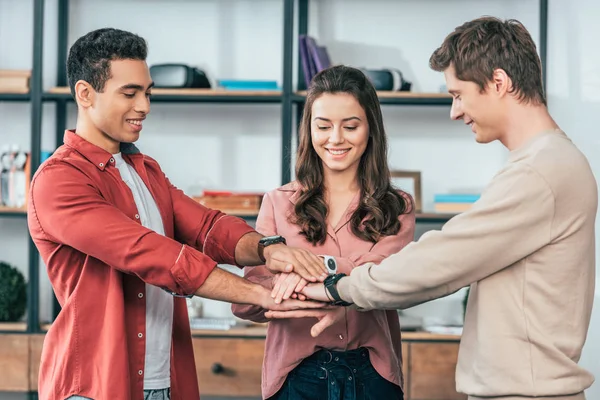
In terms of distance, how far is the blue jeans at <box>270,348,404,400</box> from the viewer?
82.2 inches

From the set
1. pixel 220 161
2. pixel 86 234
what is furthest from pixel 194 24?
pixel 86 234

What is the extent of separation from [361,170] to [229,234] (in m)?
0.40

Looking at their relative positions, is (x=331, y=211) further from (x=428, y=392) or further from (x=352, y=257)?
(x=428, y=392)

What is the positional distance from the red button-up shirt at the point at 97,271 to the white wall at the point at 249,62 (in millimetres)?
2494

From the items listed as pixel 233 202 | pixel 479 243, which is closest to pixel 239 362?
A: pixel 233 202

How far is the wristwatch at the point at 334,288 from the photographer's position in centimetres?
214

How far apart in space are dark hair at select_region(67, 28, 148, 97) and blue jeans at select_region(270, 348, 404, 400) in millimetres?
861

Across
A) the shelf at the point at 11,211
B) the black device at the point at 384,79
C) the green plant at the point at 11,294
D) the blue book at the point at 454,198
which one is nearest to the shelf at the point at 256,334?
the blue book at the point at 454,198

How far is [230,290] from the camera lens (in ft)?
6.81

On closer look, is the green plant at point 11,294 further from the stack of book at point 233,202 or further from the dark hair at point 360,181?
the dark hair at point 360,181

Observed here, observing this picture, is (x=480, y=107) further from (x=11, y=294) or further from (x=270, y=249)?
(x=11, y=294)

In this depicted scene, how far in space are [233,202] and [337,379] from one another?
7.10ft

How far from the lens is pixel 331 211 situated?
2.30 m

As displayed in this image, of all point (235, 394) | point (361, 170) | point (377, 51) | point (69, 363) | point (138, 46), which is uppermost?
point (377, 51)
